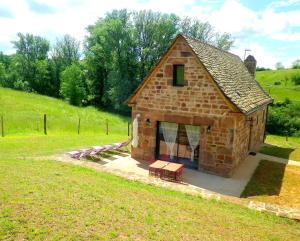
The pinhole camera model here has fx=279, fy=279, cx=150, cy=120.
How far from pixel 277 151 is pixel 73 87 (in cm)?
3852

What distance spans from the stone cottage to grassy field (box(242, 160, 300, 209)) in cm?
135

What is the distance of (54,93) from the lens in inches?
2586

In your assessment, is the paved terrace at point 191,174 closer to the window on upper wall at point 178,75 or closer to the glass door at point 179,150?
the glass door at point 179,150

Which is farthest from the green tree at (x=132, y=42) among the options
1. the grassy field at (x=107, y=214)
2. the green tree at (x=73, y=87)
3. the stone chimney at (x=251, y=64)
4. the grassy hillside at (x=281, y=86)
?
the grassy field at (x=107, y=214)

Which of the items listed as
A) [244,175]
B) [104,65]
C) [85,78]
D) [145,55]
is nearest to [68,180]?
[244,175]

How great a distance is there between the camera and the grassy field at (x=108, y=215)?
233 inches

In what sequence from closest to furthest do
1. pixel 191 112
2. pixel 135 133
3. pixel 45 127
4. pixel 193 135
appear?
pixel 191 112 → pixel 193 135 → pixel 135 133 → pixel 45 127

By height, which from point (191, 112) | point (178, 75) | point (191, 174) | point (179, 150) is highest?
point (178, 75)

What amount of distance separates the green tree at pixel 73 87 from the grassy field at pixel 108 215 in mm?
41447

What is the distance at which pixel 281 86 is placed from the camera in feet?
187

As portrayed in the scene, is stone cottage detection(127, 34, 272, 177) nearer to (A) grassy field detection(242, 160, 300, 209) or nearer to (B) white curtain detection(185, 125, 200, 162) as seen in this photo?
(B) white curtain detection(185, 125, 200, 162)

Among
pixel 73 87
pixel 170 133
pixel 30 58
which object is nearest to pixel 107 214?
pixel 170 133

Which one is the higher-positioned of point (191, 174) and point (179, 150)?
point (179, 150)

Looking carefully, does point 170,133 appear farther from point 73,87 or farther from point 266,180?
point 73,87
